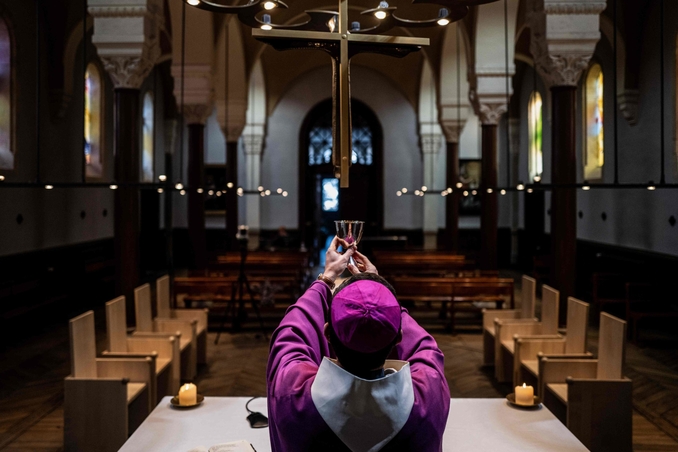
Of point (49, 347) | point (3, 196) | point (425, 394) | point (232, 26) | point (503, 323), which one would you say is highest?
point (232, 26)

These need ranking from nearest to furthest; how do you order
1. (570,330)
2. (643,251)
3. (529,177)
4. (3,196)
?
(570,330)
(3,196)
(643,251)
(529,177)

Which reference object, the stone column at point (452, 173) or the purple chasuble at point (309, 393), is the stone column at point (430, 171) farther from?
the purple chasuble at point (309, 393)

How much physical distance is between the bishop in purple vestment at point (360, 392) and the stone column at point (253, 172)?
18217 millimetres

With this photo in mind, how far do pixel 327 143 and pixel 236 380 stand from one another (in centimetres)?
1425

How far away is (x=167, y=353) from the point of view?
602 centimetres

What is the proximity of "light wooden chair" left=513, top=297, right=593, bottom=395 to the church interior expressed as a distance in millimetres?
30

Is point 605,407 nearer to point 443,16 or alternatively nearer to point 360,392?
point 443,16

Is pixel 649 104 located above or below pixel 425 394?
above

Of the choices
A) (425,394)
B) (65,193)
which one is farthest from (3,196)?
(425,394)

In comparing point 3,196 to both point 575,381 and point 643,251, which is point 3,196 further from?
point 643,251

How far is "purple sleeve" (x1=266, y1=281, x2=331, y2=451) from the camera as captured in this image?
1.71 meters

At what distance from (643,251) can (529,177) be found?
8004 mm

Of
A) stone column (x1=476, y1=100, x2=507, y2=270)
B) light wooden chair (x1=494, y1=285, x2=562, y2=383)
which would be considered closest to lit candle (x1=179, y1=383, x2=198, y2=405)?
light wooden chair (x1=494, y1=285, x2=562, y2=383)

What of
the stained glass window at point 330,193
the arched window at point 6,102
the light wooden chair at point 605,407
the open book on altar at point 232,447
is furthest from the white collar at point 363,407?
the stained glass window at point 330,193
